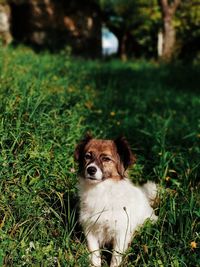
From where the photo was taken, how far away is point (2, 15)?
57.7 ft

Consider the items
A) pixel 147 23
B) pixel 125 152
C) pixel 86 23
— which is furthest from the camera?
pixel 147 23

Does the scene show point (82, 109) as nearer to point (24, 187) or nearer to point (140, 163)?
point (140, 163)

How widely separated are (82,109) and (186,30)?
21213 mm

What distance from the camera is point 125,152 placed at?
13.3 feet

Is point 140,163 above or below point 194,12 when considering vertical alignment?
below

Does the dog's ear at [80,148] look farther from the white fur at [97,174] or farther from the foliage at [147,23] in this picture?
the foliage at [147,23]

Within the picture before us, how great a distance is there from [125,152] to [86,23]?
18.3 m

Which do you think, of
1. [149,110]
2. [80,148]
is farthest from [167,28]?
[80,148]

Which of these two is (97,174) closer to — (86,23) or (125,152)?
(125,152)

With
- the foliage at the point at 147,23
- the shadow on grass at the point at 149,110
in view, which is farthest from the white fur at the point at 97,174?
the foliage at the point at 147,23

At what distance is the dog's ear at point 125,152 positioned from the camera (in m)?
4.03

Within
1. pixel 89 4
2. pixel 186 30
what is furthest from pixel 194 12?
pixel 89 4

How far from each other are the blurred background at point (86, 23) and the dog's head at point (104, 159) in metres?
9.67

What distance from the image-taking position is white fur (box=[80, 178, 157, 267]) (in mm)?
3857
